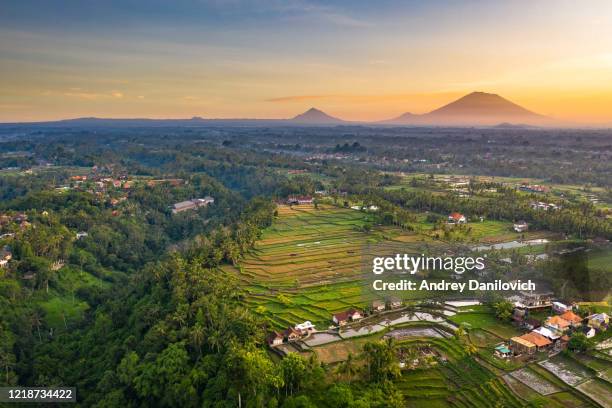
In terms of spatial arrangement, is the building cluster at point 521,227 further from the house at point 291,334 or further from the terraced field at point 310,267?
the house at point 291,334

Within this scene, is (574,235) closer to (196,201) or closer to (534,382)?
(534,382)

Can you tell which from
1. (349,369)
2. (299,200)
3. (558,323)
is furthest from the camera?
(299,200)

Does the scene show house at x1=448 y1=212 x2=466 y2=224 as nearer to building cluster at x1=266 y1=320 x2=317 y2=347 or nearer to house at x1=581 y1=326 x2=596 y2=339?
house at x1=581 y1=326 x2=596 y2=339

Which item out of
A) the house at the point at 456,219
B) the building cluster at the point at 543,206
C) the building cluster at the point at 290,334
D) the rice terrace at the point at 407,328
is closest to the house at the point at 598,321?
the rice terrace at the point at 407,328

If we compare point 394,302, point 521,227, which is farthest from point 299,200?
point 394,302

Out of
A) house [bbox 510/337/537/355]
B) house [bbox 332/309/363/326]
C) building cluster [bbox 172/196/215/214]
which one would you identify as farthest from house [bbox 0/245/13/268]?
house [bbox 510/337/537/355]
